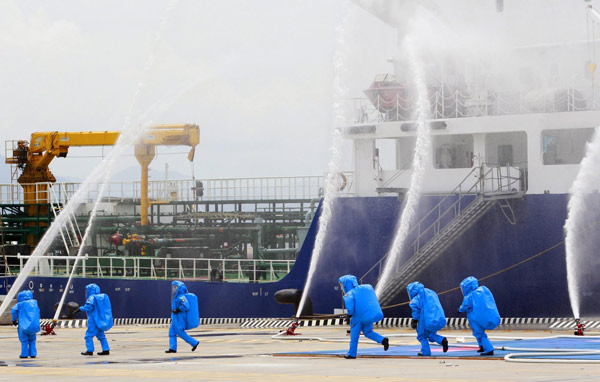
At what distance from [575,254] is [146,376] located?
1338 cm

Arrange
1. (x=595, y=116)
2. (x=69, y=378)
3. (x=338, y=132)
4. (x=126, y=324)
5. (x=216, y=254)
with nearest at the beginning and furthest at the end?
(x=69, y=378)
(x=595, y=116)
(x=338, y=132)
(x=126, y=324)
(x=216, y=254)

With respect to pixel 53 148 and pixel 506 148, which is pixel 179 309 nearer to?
pixel 506 148

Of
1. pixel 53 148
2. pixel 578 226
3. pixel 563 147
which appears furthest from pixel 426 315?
pixel 53 148

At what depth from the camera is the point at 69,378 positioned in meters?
13.0

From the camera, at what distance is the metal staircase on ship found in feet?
78.2

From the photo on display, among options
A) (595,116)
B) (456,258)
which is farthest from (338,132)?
(595,116)

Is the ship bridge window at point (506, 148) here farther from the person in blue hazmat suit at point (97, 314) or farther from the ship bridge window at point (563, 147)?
the person in blue hazmat suit at point (97, 314)

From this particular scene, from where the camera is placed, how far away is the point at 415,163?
2578 centimetres

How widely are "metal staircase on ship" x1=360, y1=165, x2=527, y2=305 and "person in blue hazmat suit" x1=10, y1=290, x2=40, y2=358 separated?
32.1 ft

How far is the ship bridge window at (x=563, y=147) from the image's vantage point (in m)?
25.1

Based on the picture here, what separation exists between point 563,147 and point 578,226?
9.64 ft

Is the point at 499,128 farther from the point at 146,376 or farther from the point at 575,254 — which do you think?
the point at 146,376

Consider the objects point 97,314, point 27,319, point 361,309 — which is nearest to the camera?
point 361,309

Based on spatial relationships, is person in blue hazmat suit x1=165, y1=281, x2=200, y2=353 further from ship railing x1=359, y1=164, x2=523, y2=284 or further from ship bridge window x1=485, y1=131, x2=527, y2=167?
ship bridge window x1=485, y1=131, x2=527, y2=167
